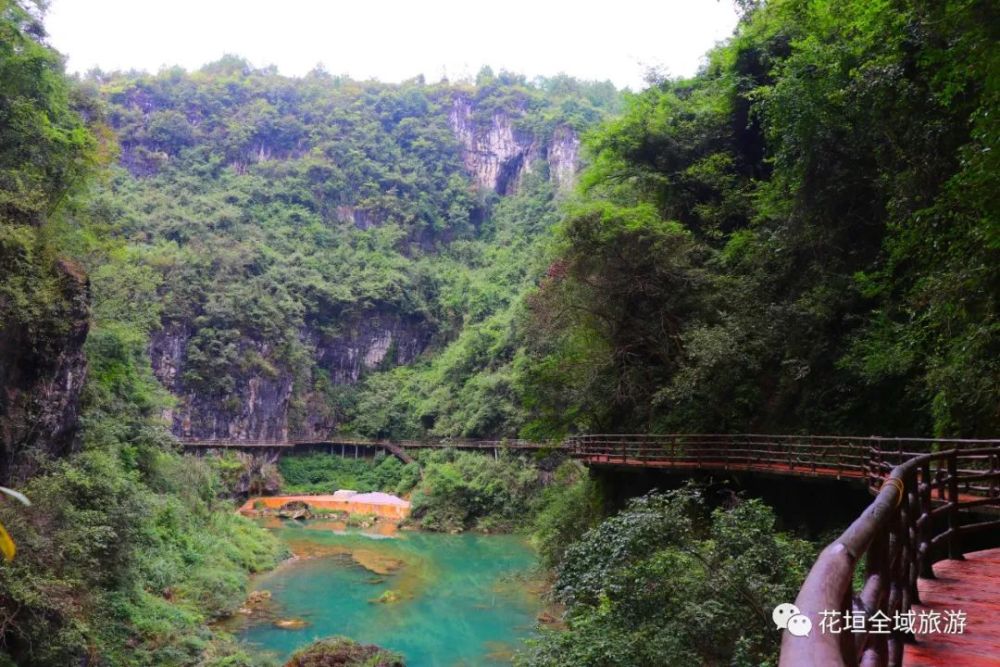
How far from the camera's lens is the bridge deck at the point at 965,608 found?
299 centimetres

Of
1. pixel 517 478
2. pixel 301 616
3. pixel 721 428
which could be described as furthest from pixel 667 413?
pixel 517 478

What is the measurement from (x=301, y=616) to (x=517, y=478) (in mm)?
17783

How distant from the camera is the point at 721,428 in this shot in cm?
1575

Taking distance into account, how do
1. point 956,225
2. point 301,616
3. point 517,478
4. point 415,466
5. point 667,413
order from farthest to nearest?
point 415,466, point 517,478, point 301,616, point 667,413, point 956,225

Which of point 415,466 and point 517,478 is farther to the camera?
point 415,466

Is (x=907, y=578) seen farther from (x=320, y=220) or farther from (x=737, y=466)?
(x=320, y=220)

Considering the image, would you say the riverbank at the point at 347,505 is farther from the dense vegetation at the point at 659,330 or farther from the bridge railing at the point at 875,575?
the bridge railing at the point at 875,575

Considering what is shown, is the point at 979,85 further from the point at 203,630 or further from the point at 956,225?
the point at 203,630

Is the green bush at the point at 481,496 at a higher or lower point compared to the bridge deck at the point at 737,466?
lower

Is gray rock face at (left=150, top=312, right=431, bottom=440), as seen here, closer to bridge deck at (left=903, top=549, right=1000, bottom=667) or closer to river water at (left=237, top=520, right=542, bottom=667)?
river water at (left=237, top=520, right=542, bottom=667)

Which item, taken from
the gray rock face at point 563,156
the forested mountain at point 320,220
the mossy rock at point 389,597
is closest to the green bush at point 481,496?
the forested mountain at point 320,220

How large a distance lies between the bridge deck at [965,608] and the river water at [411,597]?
1290 cm

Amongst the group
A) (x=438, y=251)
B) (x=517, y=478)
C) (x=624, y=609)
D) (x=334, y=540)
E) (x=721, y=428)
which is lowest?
(x=334, y=540)

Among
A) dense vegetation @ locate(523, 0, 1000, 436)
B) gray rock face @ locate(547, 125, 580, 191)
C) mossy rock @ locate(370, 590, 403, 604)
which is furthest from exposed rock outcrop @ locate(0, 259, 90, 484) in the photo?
gray rock face @ locate(547, 125, 580, 191)
